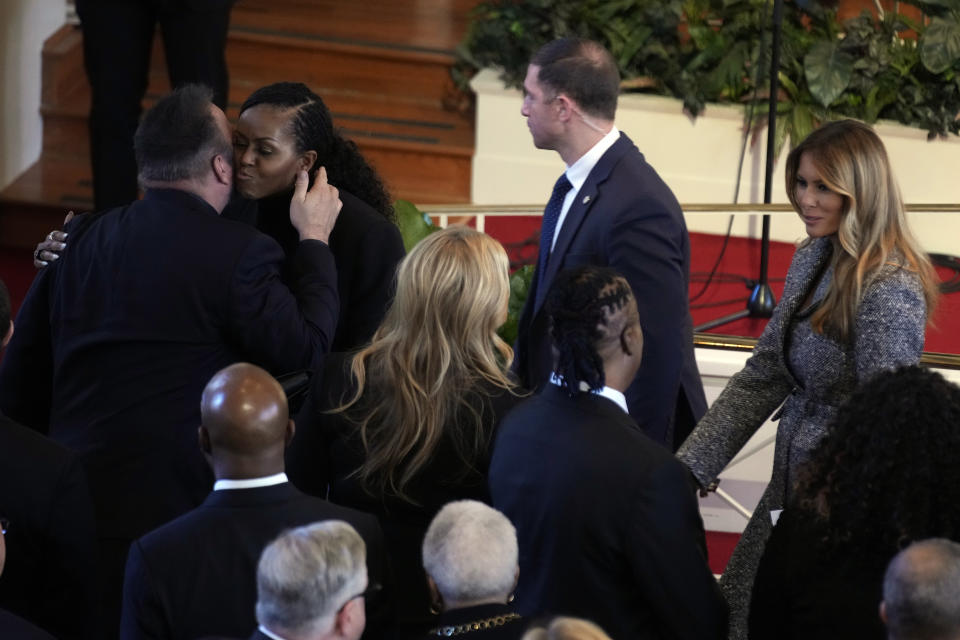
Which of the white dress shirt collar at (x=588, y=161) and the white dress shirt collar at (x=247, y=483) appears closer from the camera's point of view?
the white dress shirt collar at (x=247, y=483)

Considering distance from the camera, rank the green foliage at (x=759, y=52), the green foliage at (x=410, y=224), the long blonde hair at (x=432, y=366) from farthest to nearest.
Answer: the green foliage at (x=759, y=52)
the green foliage at (x=410, y=224)
the long blonde hair at (x=432, y=366)

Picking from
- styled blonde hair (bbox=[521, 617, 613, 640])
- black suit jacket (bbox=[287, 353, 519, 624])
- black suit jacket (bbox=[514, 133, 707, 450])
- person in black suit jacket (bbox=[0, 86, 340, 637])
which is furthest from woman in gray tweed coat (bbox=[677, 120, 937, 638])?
styled blonde hair (bbox=[521, 617, 613, 640])

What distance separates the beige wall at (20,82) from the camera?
652 centimetres

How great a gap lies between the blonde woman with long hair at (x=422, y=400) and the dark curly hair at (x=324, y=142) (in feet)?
2.43

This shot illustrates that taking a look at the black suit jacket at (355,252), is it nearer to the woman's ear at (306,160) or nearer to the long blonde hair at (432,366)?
the woman's ear at (306,160)

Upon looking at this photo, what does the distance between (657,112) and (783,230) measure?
50.7 inches

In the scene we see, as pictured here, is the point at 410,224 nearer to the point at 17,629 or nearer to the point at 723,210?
the point at 723,210

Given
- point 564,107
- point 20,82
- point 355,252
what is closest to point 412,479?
point 355,252

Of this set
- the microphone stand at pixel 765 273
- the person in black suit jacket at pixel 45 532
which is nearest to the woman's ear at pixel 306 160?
the person in black suit jacket at pixel 45 532

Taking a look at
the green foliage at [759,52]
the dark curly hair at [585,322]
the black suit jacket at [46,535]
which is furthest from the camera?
the green foliage at [759,52]

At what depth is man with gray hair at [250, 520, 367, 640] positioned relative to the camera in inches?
67.6

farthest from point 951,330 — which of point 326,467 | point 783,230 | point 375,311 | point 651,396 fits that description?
point 326,467

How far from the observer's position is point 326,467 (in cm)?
258

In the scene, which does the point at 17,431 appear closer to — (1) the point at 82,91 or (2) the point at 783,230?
(2) the point at 783,230
